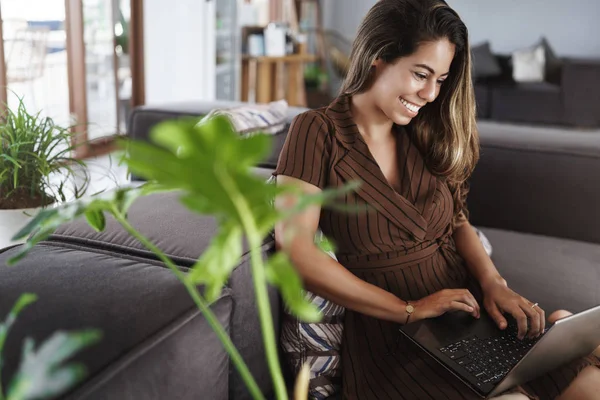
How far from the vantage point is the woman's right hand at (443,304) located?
133 cm

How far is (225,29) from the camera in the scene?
5.62m

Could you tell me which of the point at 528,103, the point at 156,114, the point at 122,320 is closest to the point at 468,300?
the point at 122,320

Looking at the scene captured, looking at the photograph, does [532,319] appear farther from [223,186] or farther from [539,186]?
[223,186]

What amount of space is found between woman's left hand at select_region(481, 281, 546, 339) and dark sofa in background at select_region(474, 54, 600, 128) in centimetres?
469

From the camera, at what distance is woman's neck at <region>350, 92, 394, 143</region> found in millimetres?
1483

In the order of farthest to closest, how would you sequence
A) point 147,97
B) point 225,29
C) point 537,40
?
1. point 537,40
2. point 225,29
3. point 147,97

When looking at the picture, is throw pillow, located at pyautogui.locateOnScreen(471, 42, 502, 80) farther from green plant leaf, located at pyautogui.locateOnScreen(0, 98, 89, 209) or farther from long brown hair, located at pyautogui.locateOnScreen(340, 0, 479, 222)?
green plant leaf, located at pyautogui.locateOnScreen(0, 98, 89, 209)

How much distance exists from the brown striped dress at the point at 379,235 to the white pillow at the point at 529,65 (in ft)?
17.3

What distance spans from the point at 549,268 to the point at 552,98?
15.2ft

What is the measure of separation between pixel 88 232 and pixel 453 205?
84 cm

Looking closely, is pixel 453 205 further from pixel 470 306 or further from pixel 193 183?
pixel 193 183

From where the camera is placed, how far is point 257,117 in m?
2.02

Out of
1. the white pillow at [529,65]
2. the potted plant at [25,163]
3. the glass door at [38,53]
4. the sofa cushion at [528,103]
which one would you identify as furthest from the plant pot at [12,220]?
the white pillow at [529,65]

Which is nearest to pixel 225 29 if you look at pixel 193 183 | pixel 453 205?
pixel 453 205
